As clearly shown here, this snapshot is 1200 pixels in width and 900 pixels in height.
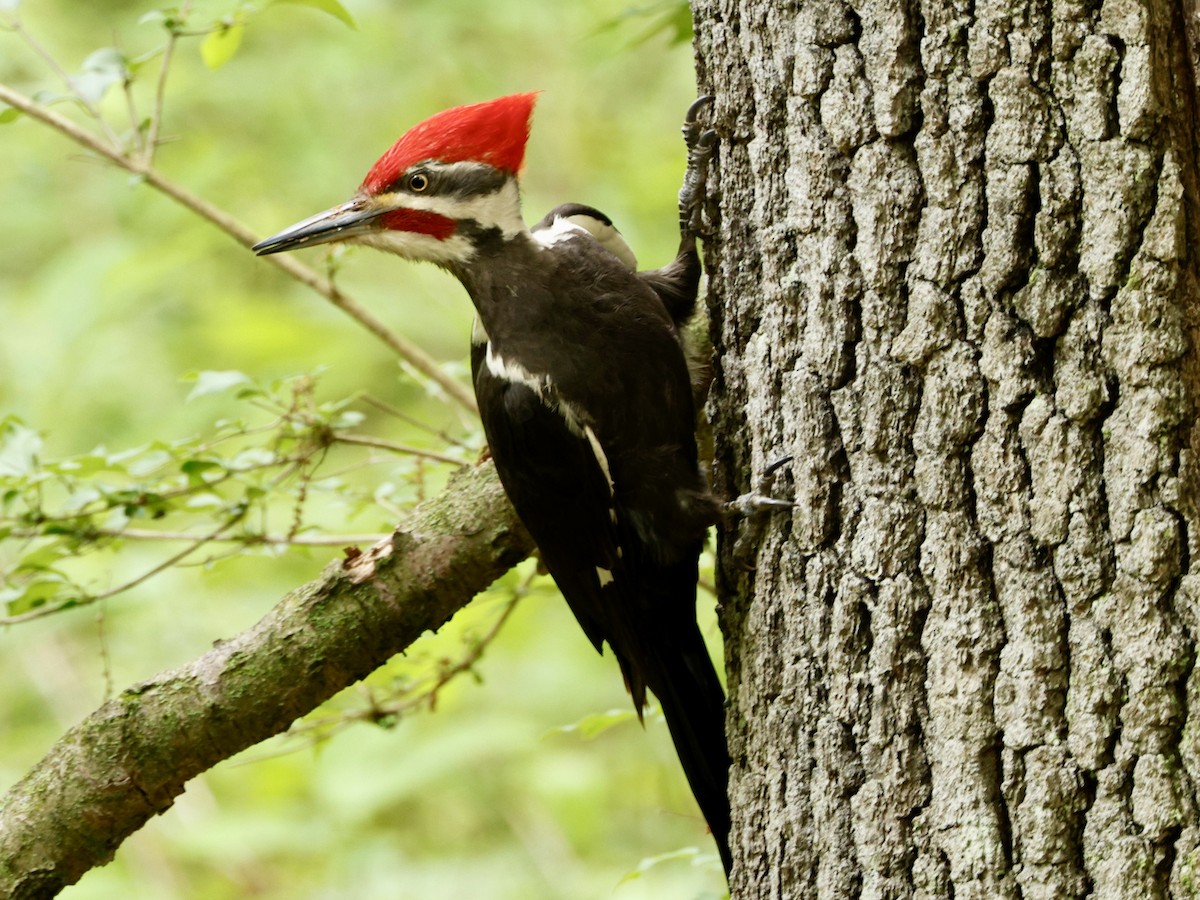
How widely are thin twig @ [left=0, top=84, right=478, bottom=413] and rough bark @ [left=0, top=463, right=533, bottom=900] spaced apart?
567mm

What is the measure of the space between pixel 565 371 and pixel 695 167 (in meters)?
0.34

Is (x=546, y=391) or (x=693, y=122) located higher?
(x=693, y=122)

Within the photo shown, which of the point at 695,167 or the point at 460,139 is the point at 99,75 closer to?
the point at 460,139

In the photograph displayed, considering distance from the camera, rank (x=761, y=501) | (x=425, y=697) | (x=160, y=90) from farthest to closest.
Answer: (x=425, y=697), (x=160, y=90), (x=761, y=501)

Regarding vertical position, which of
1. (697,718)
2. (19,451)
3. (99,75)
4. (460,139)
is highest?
(99,75)

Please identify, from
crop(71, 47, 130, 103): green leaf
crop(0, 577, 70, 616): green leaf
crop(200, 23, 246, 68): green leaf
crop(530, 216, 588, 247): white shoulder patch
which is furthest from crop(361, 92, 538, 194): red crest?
crop(0, 577, 70, 616): green leaf

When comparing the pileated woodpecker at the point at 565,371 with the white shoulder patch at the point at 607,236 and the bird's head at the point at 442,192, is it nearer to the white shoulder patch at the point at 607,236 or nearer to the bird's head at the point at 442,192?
the bird's head at the point at 442,192

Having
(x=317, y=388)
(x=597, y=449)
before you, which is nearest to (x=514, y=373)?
(x=597, y=449)

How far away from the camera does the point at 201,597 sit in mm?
4219

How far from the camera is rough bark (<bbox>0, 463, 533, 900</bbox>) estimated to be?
1.62m

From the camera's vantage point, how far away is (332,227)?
1752mm

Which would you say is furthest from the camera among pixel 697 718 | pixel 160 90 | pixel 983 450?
pixel 160 90

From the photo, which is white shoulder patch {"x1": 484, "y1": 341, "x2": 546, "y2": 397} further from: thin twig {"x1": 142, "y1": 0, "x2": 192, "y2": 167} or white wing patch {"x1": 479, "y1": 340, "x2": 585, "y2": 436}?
thin twig {"x1": 142, "y1": 0, "x2": 192, "y2": 167}

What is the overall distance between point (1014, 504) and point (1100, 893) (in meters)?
0.37
